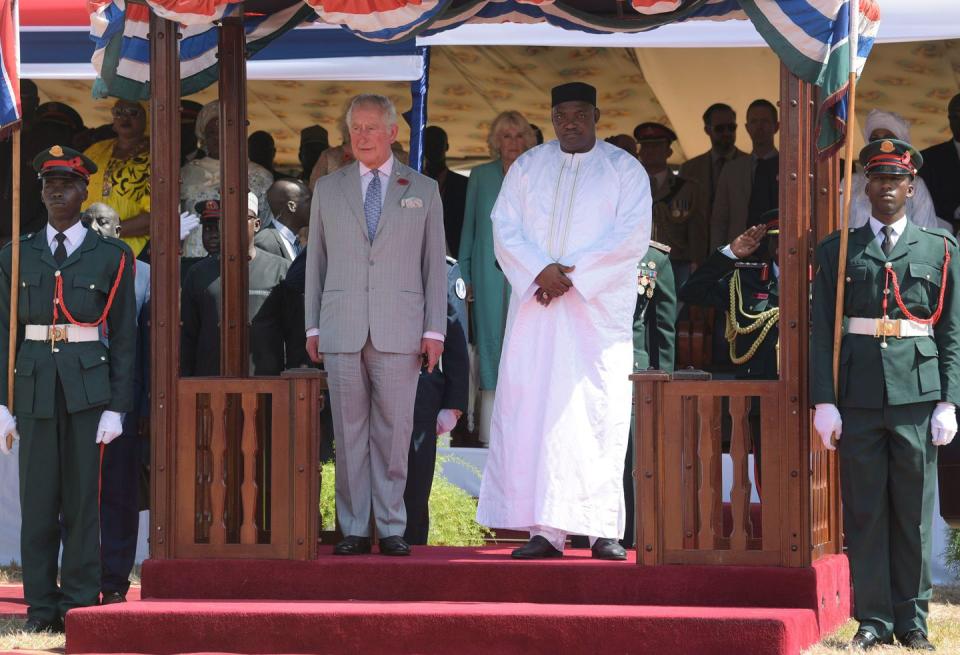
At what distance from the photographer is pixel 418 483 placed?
31.9 ft

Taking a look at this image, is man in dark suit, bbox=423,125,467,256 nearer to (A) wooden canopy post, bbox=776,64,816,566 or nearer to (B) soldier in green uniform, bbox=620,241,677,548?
(B) soldier in green uniform, bbox=620,241,677,548

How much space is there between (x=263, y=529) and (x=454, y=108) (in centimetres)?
644

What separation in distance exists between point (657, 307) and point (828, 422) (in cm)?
220

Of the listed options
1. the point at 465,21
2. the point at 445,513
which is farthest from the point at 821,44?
the point at 445,513

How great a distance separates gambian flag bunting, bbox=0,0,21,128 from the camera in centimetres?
869

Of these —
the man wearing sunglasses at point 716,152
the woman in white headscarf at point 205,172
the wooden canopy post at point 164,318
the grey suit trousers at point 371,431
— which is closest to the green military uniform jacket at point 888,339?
the grey suit trousers at point 371,431

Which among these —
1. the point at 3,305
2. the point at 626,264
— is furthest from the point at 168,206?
the point at 626,264

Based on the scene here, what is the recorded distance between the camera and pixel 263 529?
880 centimetres

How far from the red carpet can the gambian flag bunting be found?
225 centimetres

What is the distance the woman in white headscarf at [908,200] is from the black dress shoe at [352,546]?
3.51 metres

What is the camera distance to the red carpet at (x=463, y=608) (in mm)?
7539

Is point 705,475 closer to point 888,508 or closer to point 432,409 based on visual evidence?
point 888,508

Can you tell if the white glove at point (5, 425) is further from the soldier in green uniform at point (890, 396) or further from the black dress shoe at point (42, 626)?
the soldier in green uniform at point (890, 396)

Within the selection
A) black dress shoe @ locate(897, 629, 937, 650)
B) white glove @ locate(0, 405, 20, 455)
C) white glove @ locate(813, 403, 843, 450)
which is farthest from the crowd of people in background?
black dress shoe @ locate(897, 629, 937, 650)
